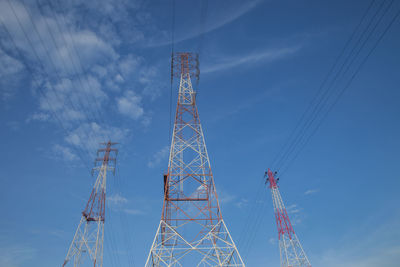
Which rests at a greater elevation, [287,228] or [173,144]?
[173,144]

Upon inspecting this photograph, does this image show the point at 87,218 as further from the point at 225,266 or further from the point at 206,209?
the point at 225,266

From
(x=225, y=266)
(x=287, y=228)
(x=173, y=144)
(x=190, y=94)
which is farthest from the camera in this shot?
(x=287, y=228)

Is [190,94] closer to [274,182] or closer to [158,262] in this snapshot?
[158,262]

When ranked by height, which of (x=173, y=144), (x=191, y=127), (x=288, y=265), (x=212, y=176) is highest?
(x=191, y=127)

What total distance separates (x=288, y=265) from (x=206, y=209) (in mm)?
21131

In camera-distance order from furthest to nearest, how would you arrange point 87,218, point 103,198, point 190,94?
point 103,198 → point 87,218 → point 190,94

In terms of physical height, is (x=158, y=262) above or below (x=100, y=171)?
below

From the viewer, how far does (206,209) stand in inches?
669

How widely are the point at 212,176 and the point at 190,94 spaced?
8314 mm

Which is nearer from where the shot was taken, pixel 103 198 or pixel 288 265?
pixel 103 198

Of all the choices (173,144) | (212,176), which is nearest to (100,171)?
(173,144)

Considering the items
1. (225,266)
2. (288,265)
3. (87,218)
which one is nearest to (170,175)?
(225,266)

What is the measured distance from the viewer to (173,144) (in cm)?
1961

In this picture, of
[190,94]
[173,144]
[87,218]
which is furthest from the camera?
[87,218]
